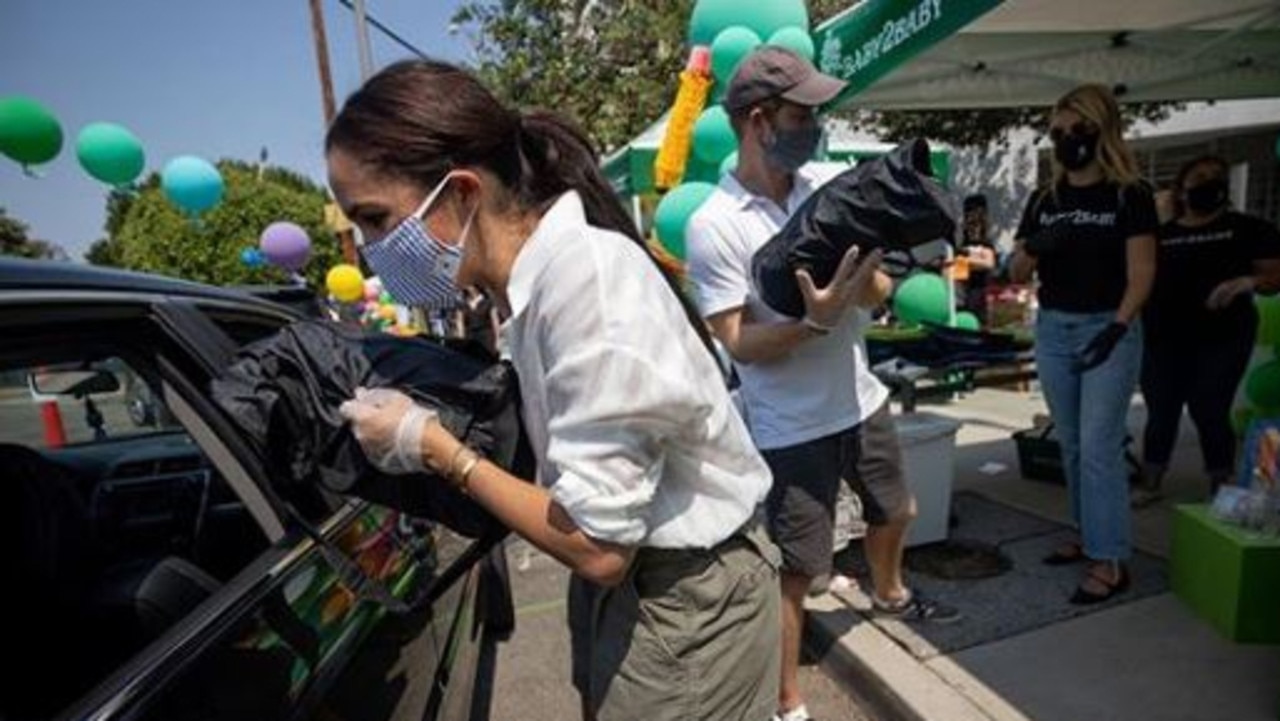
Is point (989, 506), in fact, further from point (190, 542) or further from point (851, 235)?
point (190, 542)

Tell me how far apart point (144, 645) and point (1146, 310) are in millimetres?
4228

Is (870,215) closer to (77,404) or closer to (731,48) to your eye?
(77,404)

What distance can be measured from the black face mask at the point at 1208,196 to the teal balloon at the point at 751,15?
195cm

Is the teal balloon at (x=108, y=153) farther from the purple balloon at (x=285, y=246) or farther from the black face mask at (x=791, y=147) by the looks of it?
the black face mask at (x=791, y=147)

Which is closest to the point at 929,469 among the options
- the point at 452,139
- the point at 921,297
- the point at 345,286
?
the point at 921,297

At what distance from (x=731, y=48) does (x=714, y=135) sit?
0.45 meters

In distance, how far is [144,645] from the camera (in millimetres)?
1420

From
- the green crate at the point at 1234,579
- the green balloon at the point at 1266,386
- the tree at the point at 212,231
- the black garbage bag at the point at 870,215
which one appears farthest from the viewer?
the tree at the point at 212,231

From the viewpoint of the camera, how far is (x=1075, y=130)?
2982 mm

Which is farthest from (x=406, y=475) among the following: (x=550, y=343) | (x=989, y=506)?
(x=989, y=506)

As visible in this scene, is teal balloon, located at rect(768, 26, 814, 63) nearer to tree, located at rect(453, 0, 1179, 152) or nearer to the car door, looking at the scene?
the car door

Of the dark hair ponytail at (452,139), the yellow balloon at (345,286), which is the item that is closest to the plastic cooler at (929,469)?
the dark hair ponytail at (452,139)

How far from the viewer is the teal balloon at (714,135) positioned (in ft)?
13.6

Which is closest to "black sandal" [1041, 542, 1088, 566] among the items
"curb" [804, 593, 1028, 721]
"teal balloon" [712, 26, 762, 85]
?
"curb" [804, 593, 1028, 721]
